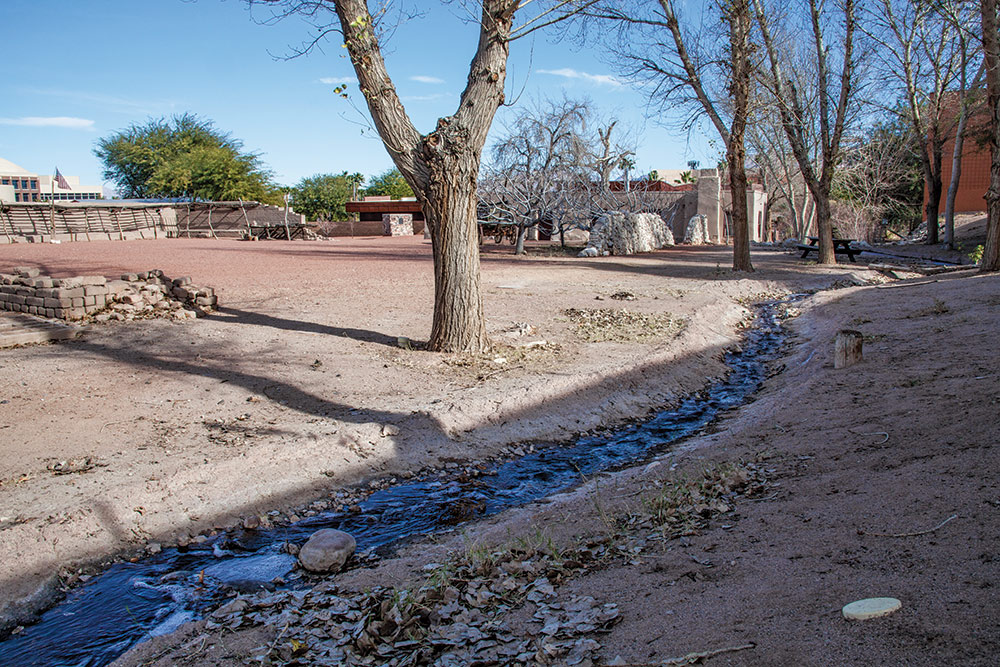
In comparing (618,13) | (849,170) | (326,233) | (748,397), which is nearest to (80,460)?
(748,397)

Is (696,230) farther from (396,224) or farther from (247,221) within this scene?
(247,221)

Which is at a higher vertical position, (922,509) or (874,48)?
(874,48)

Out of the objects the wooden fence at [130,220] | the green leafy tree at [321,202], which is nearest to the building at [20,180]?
the green leafy tree at [321,202]

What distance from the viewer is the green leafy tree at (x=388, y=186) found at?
79.0 meters

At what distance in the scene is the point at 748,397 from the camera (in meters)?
7.92

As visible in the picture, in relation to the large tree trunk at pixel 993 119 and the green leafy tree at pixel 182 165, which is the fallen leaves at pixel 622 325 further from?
the green leafy tree at pixel 182 165

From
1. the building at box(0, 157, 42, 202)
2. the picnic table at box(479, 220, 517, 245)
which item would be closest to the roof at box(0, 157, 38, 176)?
the building at box(0, 157, 42, 202)

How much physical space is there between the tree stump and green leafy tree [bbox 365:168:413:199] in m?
73.5

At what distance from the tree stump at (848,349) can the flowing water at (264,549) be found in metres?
1.48

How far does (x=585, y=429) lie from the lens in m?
6.94

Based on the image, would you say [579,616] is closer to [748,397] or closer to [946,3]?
[748,397]

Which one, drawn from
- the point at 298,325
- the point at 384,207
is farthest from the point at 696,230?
the point at 298,325

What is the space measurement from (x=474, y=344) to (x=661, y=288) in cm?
799

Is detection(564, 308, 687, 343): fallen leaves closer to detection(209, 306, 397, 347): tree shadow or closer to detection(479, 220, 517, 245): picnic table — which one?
detection(209, 306, 397, 347): tree shadow
